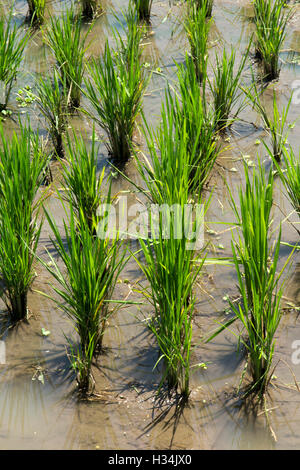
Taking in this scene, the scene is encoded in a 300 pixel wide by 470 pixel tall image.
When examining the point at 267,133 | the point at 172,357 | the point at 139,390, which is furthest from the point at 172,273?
the point at 267,133

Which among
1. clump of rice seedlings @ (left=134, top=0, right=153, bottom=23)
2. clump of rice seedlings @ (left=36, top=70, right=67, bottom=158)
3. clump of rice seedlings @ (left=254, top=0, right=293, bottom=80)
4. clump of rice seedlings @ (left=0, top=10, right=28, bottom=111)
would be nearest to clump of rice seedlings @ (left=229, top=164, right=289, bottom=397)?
clump of rice seedlings @ (left=36, top=70, right=67, bottom=158)

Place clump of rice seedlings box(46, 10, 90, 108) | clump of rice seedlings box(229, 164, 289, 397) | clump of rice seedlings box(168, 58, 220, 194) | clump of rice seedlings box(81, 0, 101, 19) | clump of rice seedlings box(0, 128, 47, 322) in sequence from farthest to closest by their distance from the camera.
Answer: clump of rice seedlings box(81, 0, 101, 19), clump of rice seedlings box(46, 10, 90, 108), clump of rice seedlings box(168, 58, 220, 194), clump of rice seedlings box(0, 128, 47, 322), clump of rice seedlings box(229, 164, 289, 397)

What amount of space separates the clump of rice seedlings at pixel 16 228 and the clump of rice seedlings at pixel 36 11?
2.42 metres

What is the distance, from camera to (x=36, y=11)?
532cm

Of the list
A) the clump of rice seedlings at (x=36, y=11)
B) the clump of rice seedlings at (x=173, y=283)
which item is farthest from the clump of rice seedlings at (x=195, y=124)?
the clump of rice seedlings at (x=36, y=11)

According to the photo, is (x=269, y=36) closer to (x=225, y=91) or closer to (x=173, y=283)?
(x=225, y=91)

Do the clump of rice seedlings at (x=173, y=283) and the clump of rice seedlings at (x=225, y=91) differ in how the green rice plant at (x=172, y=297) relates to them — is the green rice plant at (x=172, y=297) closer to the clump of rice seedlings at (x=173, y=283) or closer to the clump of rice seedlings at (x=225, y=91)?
the clump of rice seedlings at (x=173, y=283)

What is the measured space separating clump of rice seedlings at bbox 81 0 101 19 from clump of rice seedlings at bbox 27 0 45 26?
13.2 inches

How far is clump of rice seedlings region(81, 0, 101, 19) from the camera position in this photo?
18.0 ft

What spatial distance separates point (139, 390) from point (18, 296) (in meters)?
0.67

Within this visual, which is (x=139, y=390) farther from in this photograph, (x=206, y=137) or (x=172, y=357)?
(x=206, y=137)

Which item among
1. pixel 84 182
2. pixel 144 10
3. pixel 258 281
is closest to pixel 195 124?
pixel 84 182

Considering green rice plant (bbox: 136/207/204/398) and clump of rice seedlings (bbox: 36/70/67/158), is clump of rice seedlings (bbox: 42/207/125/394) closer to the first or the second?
green rice plant (bbox: 136/207/204/398)

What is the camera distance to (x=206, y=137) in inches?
139
